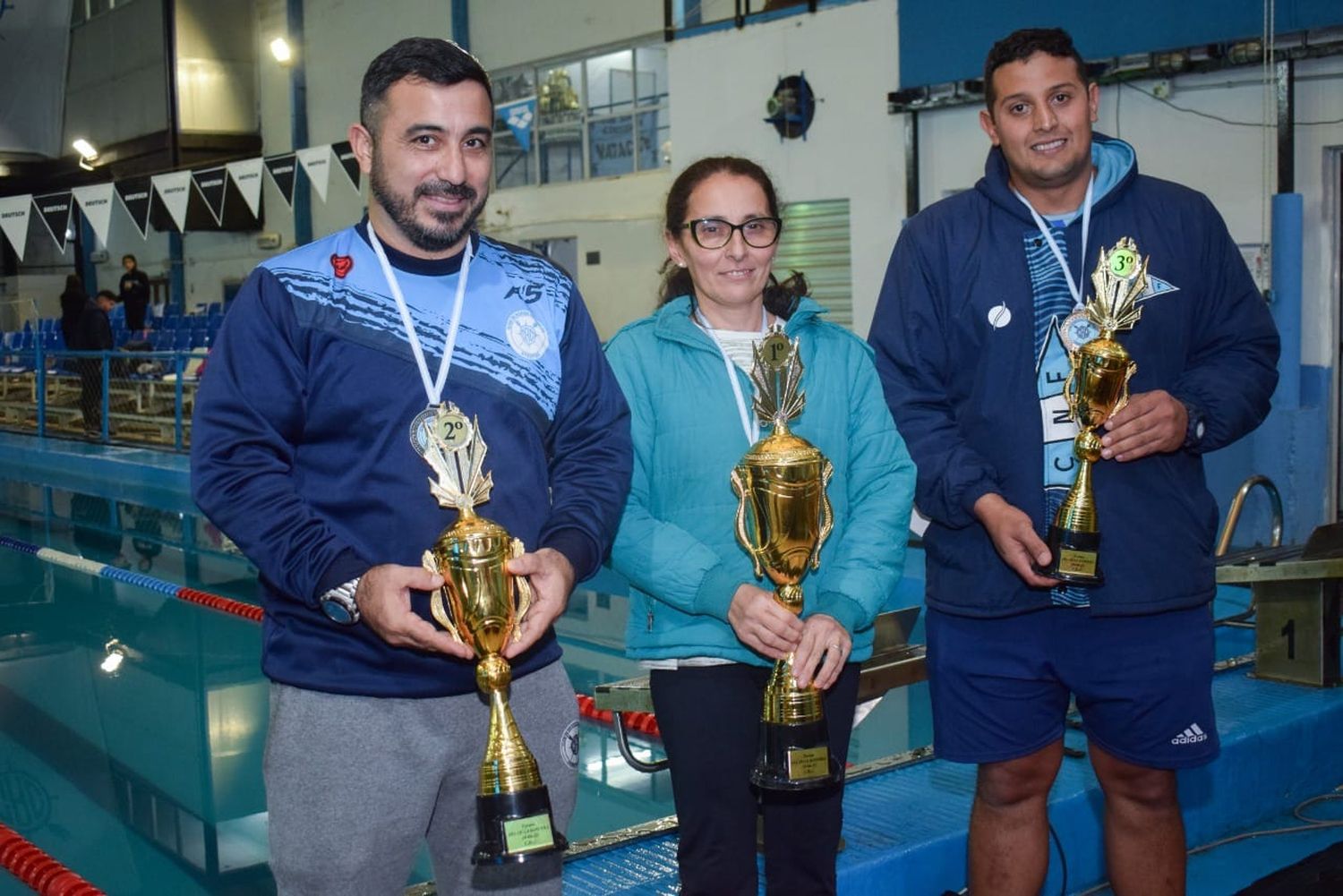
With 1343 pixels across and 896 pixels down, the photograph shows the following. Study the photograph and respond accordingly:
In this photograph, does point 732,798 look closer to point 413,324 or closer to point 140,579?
point 413,324

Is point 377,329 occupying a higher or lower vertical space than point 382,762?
higher

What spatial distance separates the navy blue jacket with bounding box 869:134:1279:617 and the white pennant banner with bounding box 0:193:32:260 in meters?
14.2

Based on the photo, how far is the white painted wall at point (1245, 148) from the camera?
7004 millimetres

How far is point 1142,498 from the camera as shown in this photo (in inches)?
82.1

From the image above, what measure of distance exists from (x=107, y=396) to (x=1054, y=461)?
1175 cm

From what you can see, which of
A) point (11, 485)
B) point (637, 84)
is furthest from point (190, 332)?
point (637, 84)

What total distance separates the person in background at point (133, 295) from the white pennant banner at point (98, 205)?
5.93 ft

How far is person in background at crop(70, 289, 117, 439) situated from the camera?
1276 cm

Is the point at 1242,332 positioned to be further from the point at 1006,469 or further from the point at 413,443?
the point at 413,443

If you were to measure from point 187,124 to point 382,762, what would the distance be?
18.8 meters

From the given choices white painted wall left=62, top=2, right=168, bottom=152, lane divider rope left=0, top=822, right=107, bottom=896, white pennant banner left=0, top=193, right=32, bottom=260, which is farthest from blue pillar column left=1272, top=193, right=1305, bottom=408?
white painted wall left=62, top=2, right=168, bottom=152

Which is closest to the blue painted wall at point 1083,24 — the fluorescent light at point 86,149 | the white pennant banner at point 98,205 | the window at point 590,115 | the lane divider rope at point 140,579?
the window at point 590,115

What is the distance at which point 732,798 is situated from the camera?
73.5 inches

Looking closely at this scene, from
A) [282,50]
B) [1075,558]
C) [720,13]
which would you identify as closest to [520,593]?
[1075,558]
